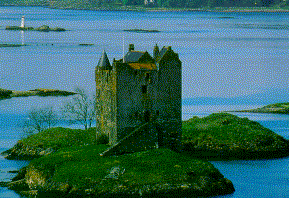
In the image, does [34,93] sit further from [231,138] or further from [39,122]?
[231,138]

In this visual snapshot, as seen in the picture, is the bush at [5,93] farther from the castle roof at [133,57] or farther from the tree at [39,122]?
the castle roof at [133,57]

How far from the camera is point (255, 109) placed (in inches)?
4943

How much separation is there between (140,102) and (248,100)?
66.1 metres

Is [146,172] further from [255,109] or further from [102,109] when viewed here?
[255,109]

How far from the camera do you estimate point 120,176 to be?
6700cm

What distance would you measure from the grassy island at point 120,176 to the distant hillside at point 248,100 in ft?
210

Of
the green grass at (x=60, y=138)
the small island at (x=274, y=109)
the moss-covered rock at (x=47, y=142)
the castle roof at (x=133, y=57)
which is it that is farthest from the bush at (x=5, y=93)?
the castle roof at (x=133, y=57)

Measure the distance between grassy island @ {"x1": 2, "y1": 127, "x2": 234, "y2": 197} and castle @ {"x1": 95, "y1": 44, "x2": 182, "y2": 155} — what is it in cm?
380

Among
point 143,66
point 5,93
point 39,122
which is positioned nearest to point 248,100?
point 5,93

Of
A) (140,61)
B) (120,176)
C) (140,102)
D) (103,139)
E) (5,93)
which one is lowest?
(5,93)

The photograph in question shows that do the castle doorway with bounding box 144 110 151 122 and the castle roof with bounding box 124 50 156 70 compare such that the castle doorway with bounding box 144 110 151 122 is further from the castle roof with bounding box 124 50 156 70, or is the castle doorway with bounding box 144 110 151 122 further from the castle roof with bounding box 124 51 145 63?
the castle roof with bounding box 124 51 145 63

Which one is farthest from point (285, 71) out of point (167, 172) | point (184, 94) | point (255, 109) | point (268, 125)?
point (167, 172)

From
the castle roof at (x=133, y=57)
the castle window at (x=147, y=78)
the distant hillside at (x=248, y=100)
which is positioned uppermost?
the castle roof at (x=133, y=57)

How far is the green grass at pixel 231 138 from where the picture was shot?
8862 cm
